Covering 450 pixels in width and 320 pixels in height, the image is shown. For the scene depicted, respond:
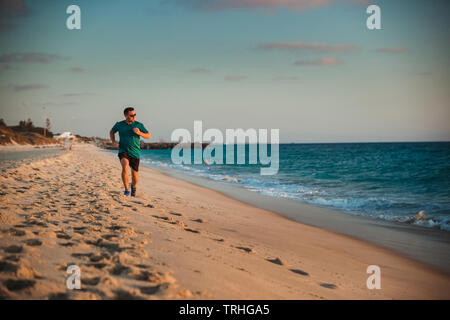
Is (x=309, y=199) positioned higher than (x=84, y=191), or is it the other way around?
(x=84, y=191)

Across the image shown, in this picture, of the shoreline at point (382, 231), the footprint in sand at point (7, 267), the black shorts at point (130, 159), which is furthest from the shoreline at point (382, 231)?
the footprint in sand at point (7, 267)

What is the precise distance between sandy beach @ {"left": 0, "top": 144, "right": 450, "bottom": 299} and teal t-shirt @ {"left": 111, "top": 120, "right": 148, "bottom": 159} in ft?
4.55

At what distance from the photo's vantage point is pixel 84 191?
26.1 ft

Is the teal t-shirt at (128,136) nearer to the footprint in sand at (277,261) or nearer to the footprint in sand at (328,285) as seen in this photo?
the footprint in sand at (277,261)

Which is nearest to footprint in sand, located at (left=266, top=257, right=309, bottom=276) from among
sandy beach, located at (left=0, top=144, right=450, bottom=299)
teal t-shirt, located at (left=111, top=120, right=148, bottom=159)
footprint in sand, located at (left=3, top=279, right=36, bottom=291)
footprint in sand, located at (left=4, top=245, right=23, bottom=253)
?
sandy beach, located at (left=0, top=144, right=450, bottom=299)

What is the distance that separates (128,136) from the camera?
24.5 feet

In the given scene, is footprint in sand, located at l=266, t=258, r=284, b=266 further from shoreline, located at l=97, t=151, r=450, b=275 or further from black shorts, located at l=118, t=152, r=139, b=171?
black shorts, located at l=118, t=152, r=139, b=171

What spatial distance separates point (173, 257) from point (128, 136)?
4628 millimetres

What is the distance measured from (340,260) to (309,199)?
760 cm

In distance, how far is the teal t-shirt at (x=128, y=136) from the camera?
740 cm

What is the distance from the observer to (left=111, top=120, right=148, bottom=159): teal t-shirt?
7.40 metres

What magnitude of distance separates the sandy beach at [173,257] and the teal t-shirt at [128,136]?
1.39 m
